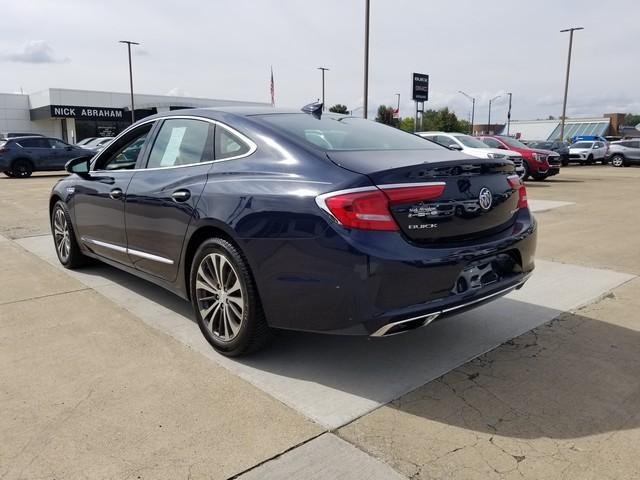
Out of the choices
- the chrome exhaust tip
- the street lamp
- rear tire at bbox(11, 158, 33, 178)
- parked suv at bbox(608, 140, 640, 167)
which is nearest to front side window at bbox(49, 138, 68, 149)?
rear tire at bbox(11, 158, 33, 178)

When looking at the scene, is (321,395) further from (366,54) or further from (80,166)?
(366,54)

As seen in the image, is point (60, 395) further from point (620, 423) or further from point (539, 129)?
point (539, 129)

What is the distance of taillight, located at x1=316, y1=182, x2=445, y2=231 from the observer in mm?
2729

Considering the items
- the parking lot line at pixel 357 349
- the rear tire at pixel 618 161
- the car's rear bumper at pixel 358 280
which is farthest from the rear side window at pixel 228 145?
the rear tire at pixel 618 161

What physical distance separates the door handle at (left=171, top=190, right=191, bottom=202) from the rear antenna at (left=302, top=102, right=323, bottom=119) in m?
1.12

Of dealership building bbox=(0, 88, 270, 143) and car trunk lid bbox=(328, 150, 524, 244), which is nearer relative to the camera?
car trunk lid bbox=(328, 150, 524, 244)

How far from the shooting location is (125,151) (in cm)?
473

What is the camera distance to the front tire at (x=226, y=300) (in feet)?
10.4

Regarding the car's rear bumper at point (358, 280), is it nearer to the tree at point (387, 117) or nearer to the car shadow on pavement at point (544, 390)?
the car shadow on pavement at point (544, 390)

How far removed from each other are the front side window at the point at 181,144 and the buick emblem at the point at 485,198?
1.75m

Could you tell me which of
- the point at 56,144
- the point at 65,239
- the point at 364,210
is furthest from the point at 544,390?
the point at 56,144

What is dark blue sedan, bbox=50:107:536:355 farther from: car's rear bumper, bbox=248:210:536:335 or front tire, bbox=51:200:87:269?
front tire, bbox=51:200:87:269

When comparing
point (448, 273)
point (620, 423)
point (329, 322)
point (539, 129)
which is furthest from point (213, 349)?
point (539, 129)

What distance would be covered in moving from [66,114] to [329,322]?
151 ft
